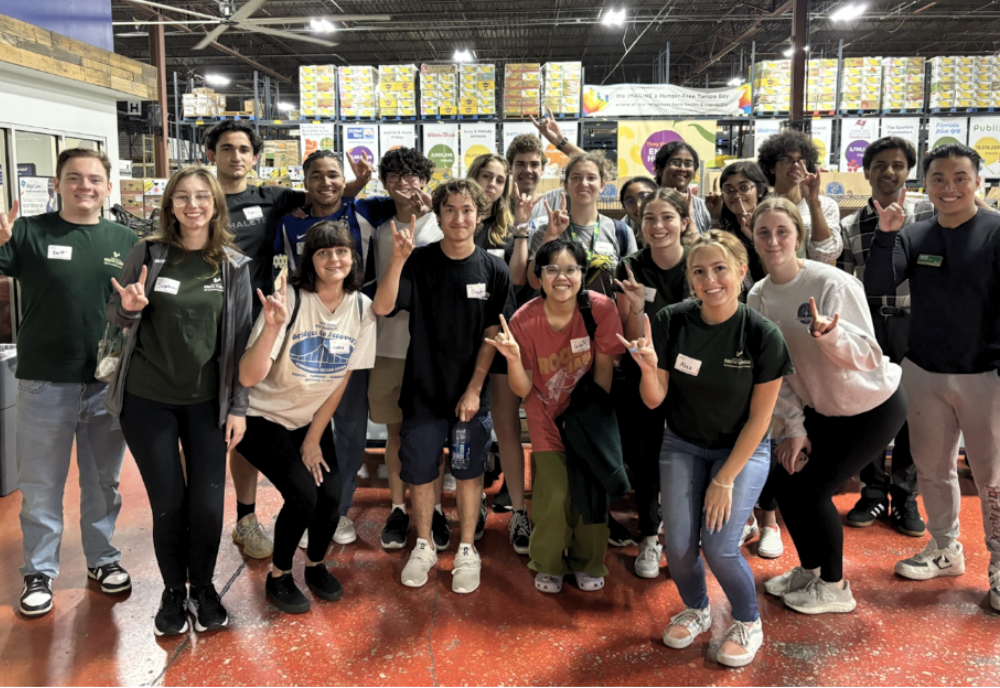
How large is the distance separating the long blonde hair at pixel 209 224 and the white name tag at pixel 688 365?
174cm

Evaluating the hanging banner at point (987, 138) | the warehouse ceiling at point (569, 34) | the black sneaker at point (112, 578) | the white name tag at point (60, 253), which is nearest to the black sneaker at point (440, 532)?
the black sneaker at point (112, 578)

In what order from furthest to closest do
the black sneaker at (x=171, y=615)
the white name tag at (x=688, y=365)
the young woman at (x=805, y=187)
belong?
1. the young woman at (x=805, y=187)
2. the black sneaker at (x=171, y=615)
3. the white name tag at (x=688, y=365)

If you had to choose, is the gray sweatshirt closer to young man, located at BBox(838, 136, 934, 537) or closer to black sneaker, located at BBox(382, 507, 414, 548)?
young man, located at BBox(838, 136, 934, 537)

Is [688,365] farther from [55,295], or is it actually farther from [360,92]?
[360,92]

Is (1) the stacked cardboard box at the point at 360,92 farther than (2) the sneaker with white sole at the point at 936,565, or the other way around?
(1) the stacked cardboard box at the point at 360,92

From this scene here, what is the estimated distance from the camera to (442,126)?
891 cm

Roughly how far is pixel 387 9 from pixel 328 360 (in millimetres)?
13509

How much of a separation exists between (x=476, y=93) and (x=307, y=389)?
23.1ft

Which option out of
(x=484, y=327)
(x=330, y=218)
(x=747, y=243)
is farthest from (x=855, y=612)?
(x=330, y=218)

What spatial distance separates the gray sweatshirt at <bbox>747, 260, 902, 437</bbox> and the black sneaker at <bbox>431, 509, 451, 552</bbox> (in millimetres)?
1654

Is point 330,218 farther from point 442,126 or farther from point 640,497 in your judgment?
point 442,126

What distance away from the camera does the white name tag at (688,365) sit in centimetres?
238

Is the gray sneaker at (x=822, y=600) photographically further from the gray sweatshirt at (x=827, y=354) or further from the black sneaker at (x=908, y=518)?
the black sneaker at (x=908, y=518)

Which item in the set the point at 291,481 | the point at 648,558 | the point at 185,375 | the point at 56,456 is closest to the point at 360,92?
the point at 56,456
